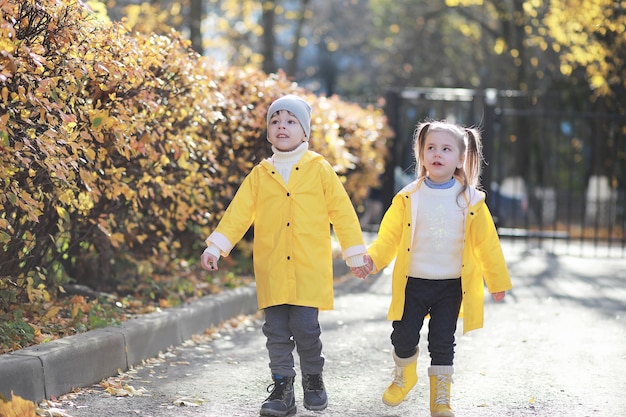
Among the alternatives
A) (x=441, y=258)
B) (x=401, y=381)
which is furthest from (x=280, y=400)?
(x=441, y=258)

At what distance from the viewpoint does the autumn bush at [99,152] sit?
503 centimetres

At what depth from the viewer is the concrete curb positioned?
4.70m

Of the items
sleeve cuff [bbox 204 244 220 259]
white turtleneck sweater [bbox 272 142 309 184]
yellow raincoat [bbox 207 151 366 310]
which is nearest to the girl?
yellow raincoat [bbox 207 151 366 310]

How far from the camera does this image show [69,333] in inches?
223

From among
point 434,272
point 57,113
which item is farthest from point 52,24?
point 434,272

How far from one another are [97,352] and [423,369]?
6.32 feet

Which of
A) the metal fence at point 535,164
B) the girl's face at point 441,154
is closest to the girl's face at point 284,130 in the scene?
the girl's face at point 441,154

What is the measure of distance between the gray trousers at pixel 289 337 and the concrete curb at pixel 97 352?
97 centimetres

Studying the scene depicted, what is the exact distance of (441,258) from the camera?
196 inches

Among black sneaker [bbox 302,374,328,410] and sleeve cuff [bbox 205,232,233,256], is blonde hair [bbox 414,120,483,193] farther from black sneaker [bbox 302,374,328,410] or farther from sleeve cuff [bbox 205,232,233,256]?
black sneaker [bbox 302,374,328,410]

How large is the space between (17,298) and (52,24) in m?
1.63

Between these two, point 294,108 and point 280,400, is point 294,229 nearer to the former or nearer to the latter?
point 294,108

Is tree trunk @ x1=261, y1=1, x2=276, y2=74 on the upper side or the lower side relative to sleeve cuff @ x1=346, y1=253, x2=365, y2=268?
upper

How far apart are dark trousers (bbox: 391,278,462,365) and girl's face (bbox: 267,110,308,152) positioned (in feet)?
2.87
